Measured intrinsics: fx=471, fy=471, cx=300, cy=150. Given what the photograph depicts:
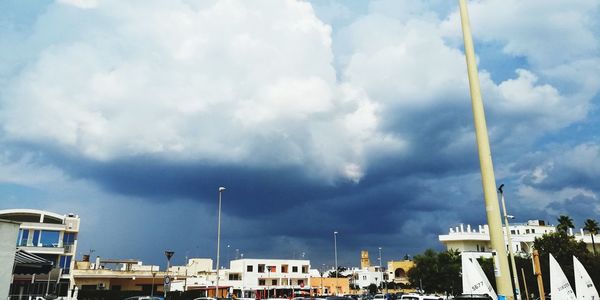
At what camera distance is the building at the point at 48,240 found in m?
63.0

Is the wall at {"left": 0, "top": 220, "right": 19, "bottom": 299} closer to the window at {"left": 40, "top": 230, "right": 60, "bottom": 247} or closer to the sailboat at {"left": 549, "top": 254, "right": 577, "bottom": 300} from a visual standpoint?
the sailboat at {"left": 549, "top": 254, "right": 577, "bottom": 300}

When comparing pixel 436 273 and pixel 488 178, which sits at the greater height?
pixel 436 273

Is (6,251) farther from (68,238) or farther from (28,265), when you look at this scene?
(68,238)

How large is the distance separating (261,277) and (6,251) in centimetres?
9002

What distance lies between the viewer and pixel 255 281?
10119 centimetres

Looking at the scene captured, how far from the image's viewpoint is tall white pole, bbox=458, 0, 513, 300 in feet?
33.4

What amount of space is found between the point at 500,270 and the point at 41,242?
68.4 metres

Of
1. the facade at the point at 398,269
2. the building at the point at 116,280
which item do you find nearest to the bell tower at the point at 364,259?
the facade at the point at 398,269

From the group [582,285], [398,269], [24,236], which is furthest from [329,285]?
[582,285]

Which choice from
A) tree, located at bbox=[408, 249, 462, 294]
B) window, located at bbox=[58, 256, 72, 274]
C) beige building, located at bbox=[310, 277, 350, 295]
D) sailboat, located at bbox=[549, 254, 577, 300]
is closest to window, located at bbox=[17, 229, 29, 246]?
window, located at bbox=[58, 256, 72, 274]

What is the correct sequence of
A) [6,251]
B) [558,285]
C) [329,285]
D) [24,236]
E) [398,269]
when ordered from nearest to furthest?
[6,251], [558,285], [24,236], [329,285], [398,269]

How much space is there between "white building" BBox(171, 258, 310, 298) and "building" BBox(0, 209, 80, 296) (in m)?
30.1

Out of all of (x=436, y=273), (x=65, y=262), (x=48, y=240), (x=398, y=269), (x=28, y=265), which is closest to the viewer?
(x=28, y=265)

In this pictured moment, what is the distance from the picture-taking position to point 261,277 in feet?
334
